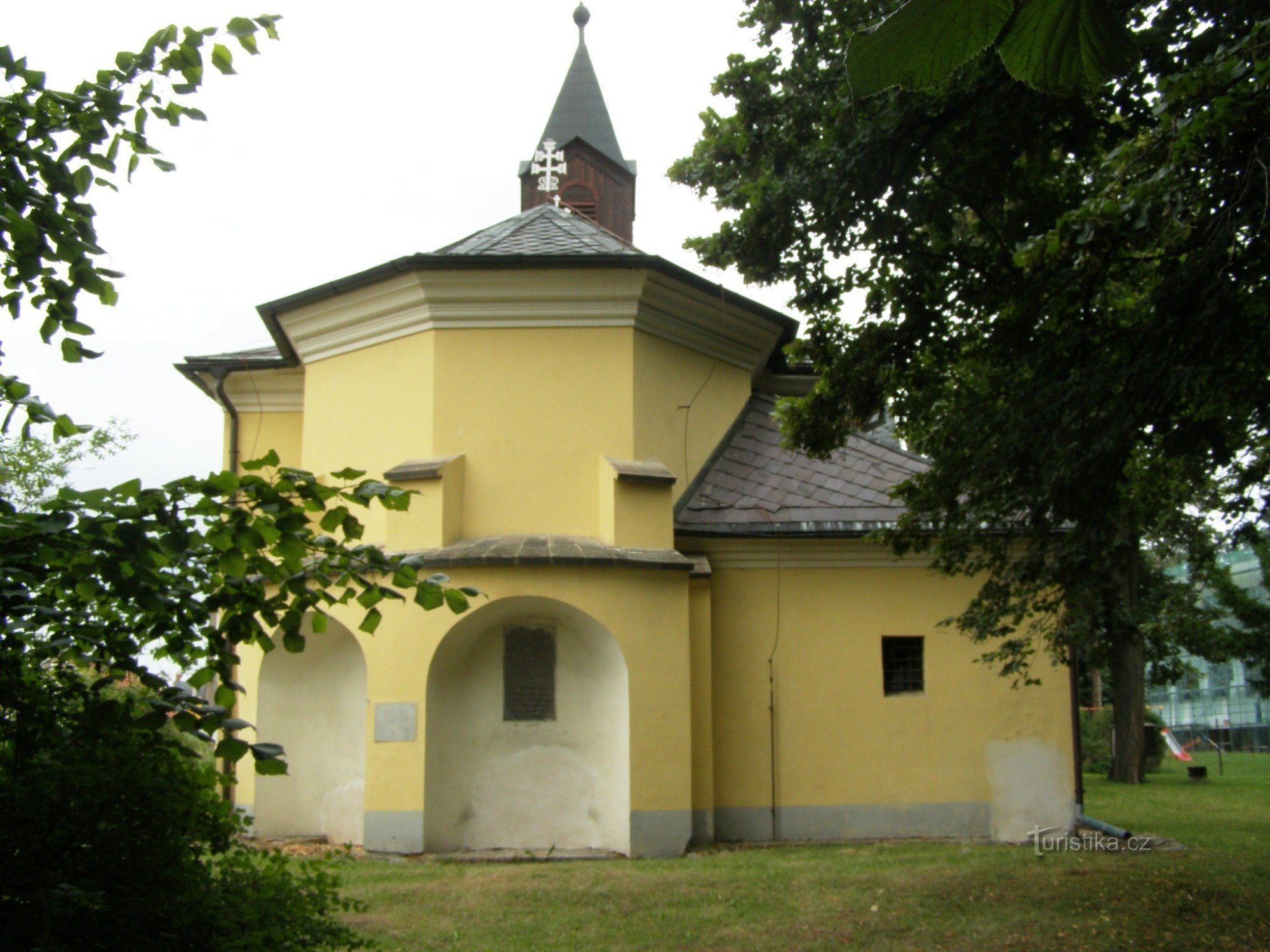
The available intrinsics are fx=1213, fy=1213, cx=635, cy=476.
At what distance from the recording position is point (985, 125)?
895cm

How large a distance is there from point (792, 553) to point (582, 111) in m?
17.3

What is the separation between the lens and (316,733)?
46.6 feet

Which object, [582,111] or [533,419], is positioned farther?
[582,111]

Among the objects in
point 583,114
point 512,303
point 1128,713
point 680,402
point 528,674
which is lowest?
point 1128,713

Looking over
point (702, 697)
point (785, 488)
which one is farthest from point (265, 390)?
point (702, 697)

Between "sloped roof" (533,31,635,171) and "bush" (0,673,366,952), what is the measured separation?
2345 centimetres

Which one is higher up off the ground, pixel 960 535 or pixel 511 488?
pixel 511 488

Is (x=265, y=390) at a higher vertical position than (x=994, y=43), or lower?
higher

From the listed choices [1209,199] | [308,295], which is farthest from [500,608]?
[1209,199]

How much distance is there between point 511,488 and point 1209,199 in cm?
807

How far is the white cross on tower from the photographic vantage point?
75.2ft

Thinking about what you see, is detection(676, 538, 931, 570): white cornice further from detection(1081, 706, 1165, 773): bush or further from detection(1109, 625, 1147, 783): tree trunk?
detection(1081, 706, 1165, 773): bush

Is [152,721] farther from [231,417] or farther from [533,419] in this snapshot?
[231,417]

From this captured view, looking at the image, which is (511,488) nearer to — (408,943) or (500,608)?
(500,608)
